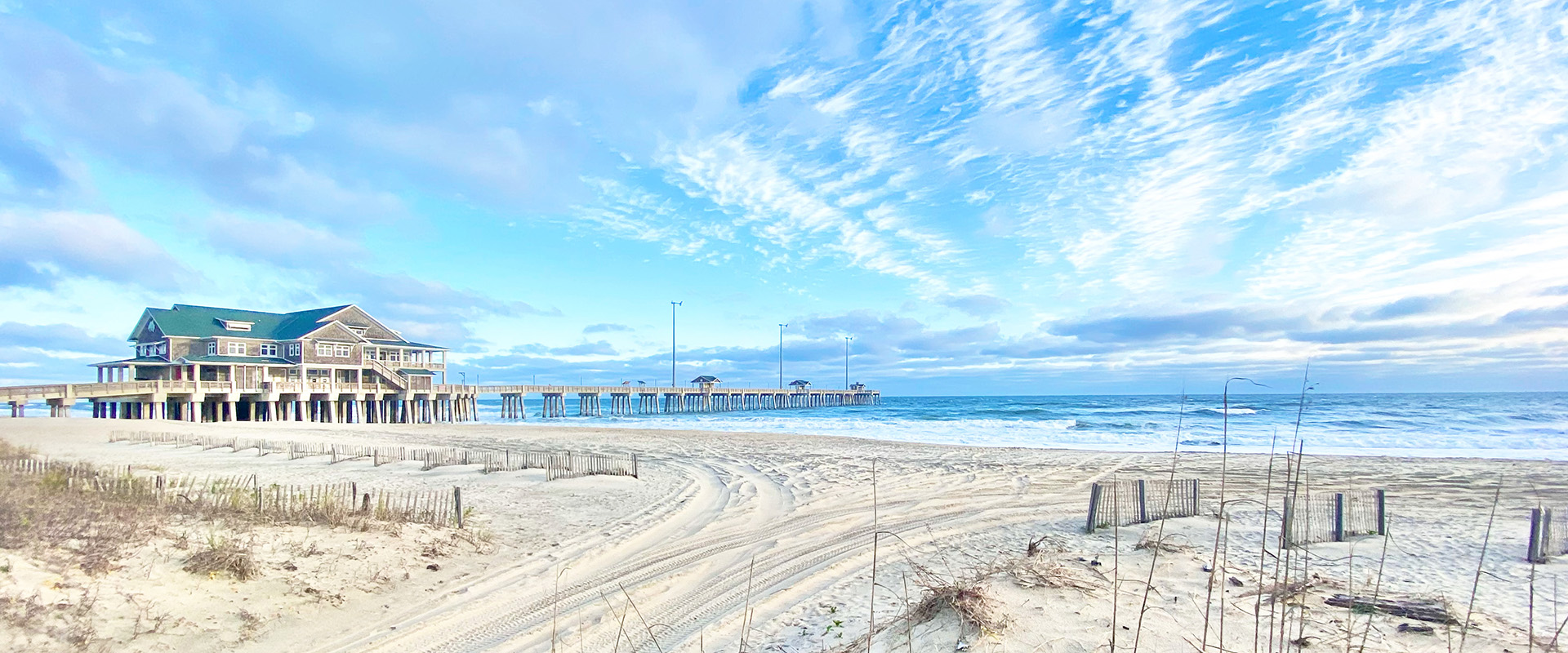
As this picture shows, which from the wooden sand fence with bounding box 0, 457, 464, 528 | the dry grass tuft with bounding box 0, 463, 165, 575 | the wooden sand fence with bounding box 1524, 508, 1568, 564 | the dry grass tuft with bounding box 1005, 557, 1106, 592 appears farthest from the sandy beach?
the wooden sand fence with bounding box 0, 457, 464, 528

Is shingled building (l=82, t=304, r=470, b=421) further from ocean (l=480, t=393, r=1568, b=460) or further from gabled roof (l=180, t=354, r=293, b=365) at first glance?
ocean (l=480, t=393, r=1568, b=460)

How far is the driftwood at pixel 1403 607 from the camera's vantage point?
6.04 meters

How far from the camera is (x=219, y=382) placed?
4500 centimetres

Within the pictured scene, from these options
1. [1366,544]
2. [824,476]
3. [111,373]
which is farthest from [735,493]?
[111,373]

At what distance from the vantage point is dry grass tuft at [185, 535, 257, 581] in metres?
7.33

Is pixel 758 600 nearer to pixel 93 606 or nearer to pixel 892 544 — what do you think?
pixel 892 544

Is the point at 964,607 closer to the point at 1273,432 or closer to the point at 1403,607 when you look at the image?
the point at 1403,607

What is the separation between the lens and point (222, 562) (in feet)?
24.3

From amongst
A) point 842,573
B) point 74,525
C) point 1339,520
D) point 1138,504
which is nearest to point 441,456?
point 74,525

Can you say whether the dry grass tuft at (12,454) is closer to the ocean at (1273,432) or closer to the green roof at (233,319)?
the ocean at (1273,432)

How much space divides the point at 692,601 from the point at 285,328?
191 feet

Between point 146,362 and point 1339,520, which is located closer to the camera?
point 1339,520

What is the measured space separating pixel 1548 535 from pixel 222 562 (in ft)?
47.8

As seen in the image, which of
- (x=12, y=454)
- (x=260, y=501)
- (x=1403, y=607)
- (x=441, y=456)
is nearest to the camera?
(x=1403, y=607)
